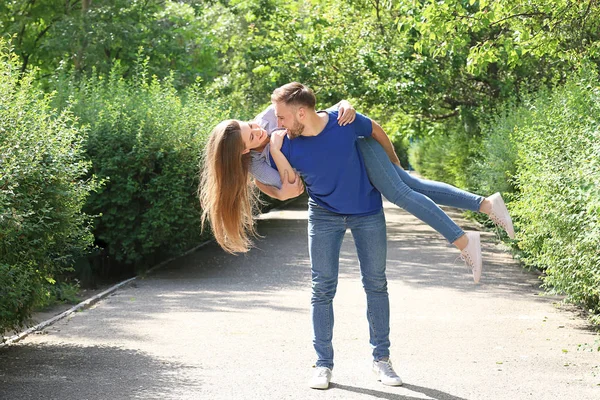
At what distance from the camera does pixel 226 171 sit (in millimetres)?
5883

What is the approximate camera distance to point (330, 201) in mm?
6027

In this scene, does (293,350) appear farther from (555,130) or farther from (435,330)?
(555,130)

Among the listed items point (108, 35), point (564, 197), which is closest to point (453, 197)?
point (564, 197)

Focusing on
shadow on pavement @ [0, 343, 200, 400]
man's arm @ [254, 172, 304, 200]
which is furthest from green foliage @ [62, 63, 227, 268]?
man's arm @ [254, 172, 304, 200]

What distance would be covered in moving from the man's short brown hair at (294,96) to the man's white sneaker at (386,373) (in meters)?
1.84

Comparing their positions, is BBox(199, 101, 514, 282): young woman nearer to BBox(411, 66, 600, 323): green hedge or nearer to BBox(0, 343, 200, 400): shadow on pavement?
BBox(411, 66, 600, 323): green hedge

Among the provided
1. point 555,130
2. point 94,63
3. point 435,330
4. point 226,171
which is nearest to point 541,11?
point 555,130

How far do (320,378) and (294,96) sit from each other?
1883mm

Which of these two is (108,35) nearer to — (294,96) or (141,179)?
(141,179)

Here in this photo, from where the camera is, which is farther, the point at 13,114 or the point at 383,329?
the point at 13,114

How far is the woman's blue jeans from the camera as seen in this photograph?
5785 millimetres

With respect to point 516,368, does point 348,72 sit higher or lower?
higher

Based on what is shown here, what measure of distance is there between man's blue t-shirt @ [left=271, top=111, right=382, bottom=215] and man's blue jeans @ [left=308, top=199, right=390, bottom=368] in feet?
0.44

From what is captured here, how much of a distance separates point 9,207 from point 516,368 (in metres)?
3.88
